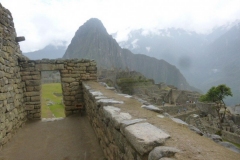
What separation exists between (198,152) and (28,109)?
782 cm

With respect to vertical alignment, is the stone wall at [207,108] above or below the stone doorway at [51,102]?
below

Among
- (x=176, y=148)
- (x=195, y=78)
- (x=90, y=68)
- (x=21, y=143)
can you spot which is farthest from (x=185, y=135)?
(x=195, y=78)

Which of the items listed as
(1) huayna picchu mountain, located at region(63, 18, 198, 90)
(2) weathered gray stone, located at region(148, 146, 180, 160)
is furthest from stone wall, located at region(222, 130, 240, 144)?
(1) huayna picchu mountain, located at region(63, 18, 198, 90)

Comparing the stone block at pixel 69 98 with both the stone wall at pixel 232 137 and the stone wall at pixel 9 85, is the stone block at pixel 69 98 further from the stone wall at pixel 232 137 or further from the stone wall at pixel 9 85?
the stone wall at pixel 232 137

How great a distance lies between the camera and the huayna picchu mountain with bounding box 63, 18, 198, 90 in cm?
12696

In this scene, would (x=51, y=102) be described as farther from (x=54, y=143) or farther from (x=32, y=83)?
(x=54, y=143)

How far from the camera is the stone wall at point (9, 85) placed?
5390mm

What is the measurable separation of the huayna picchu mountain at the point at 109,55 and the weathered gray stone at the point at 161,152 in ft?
396

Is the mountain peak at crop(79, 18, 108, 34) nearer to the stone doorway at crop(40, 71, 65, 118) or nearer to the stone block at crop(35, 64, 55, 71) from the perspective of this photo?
the stone doorway at crop(40, 71, 65, 118)

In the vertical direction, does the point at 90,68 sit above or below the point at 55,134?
above

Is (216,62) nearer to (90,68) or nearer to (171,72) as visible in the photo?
(171,72)

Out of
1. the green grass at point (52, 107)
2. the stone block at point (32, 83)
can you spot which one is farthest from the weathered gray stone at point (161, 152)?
the green grass at point (52, 107)

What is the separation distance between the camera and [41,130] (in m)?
6.91

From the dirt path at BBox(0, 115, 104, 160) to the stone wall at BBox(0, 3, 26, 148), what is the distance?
0.37 meters
